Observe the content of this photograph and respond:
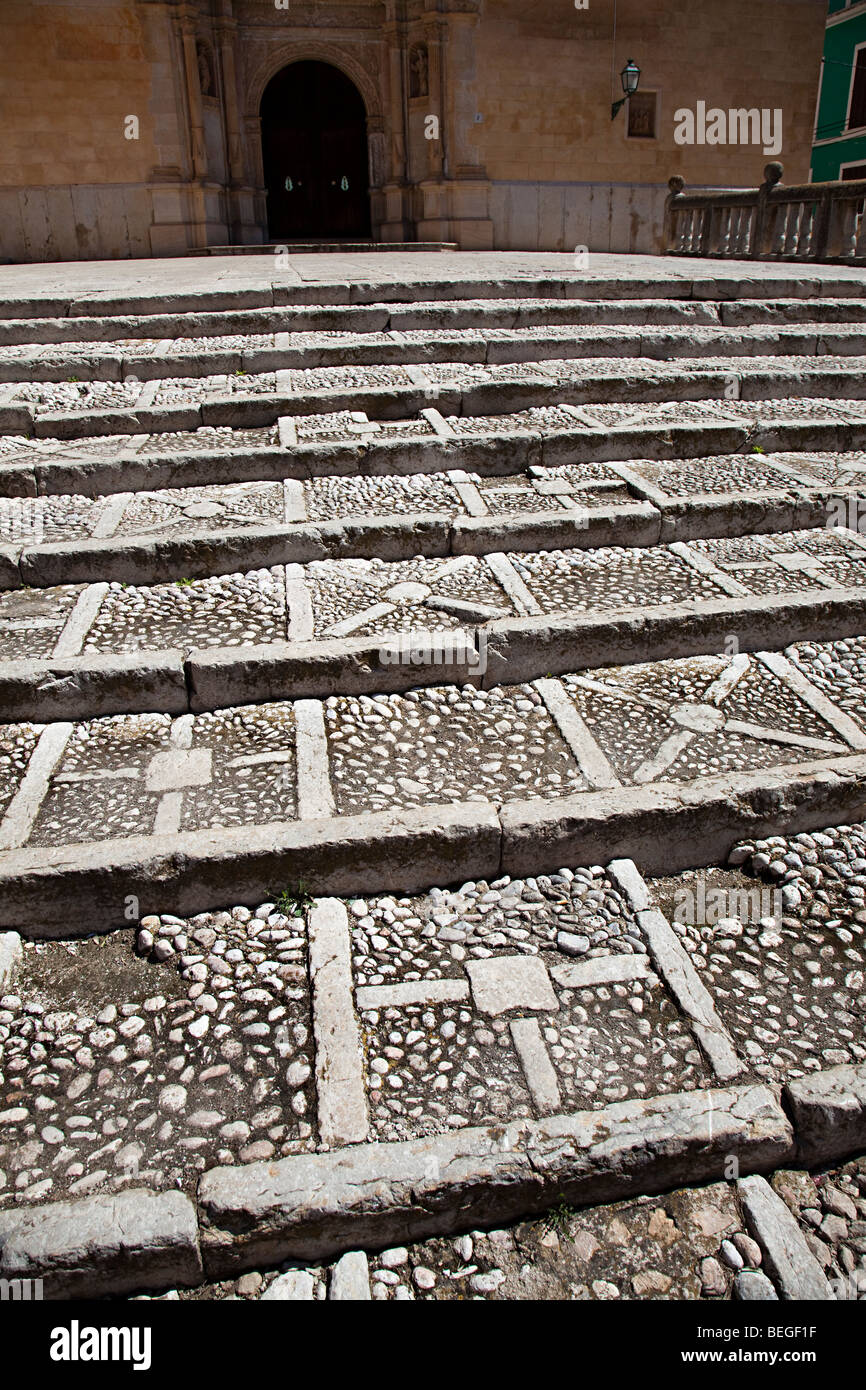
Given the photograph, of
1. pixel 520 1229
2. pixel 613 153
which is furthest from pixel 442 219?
pixel 520 1229

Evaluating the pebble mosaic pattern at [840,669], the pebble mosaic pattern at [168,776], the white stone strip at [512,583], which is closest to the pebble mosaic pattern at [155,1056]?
the pebble mosaic pattern at [168,776]

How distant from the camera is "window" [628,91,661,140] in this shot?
15.1 meters

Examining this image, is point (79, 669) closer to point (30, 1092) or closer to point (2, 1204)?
point (30, 1092)

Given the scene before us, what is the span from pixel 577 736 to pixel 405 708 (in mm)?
760

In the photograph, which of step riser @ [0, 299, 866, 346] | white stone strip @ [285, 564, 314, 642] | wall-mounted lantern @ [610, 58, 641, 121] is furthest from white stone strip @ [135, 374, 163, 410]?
wall-mounted lantern @ [610, 58, 641, 121]

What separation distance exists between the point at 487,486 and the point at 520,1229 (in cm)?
449

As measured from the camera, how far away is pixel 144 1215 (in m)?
2.24

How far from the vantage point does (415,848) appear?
318 cm

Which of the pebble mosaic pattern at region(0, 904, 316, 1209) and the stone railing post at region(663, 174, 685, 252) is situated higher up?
the stone railing post at region(663, 174, 685, 252)

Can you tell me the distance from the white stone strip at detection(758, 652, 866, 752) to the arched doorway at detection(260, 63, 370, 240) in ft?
44.3

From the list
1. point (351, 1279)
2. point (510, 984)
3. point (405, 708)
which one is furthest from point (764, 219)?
point (351, 1279)

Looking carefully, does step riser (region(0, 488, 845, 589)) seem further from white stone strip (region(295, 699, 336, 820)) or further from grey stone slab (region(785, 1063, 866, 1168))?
grey stone slab (region(785, 1063, 866, 1168))

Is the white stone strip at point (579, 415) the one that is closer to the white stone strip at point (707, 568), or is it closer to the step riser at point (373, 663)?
the white stone strip at point (707, 568)

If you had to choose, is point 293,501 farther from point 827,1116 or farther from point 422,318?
point 827,1116
